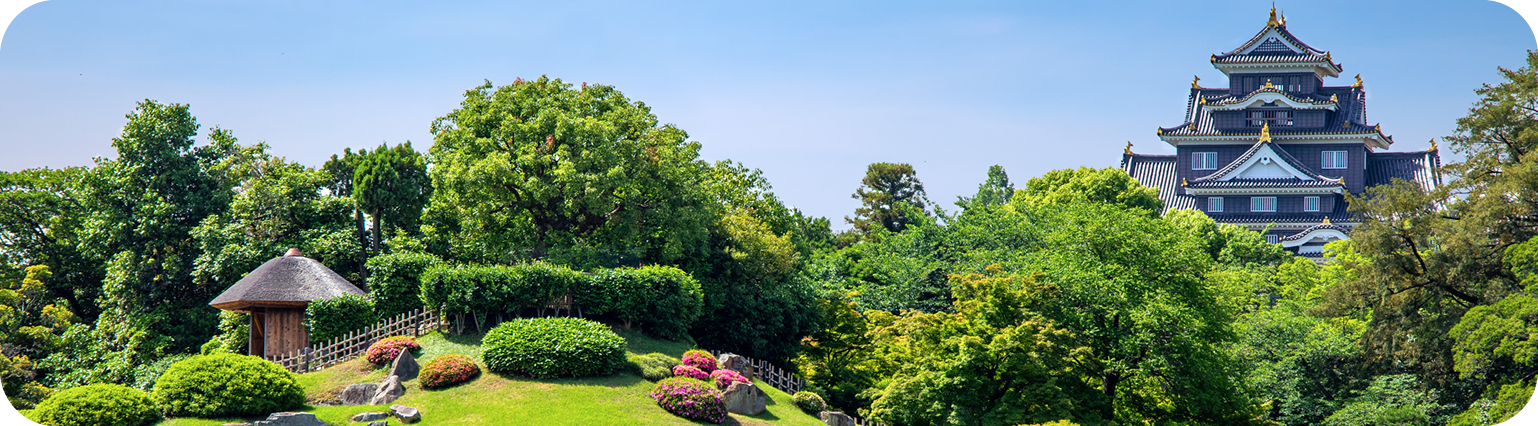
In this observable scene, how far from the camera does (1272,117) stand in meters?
85.1

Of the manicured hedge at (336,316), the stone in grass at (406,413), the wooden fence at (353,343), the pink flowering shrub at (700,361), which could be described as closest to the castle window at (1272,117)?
the pink flowering shrub at (700,361)

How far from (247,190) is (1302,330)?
1348 inches

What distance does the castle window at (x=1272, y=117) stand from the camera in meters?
84.9

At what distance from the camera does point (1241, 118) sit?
3396 inches

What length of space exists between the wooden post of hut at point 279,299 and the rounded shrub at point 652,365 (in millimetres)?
8796

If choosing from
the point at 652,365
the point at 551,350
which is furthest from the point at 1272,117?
the point at 551,350

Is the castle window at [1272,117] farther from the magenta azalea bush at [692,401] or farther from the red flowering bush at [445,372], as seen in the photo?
the red flowering bush at [445,372]

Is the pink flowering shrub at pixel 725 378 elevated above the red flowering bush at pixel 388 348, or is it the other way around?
the red flowering bush at pixel 388 348

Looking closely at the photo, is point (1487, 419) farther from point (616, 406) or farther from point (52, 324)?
point (52, 324)

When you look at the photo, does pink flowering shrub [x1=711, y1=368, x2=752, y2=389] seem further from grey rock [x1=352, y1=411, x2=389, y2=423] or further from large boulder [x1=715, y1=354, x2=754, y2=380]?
grey rock [x1=352, y1=411, x2=389, y2=423]

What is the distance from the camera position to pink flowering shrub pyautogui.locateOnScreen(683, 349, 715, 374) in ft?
121

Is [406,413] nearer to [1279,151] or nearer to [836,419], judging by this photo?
[836,419]

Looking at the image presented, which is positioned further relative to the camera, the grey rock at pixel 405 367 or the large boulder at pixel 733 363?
the large boulder at pixel 733 363

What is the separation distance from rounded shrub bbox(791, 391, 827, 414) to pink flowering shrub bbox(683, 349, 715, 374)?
2508 millimetres
